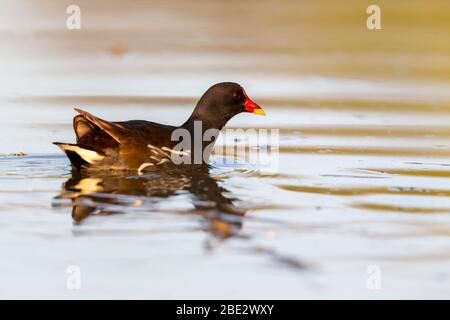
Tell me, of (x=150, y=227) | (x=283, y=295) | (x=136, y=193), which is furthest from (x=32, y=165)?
(x=283, y=295)

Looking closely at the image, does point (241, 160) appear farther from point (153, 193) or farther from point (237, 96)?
point (153, 193)

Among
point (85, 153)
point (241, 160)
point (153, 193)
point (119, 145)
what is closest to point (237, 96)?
point (241, 160)

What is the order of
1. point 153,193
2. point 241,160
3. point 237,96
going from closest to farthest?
point 153,193 → point 241,160 → point 237,96

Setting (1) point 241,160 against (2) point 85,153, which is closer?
(2) point 85,153

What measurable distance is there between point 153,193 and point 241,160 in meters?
1.84

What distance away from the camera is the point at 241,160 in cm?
929

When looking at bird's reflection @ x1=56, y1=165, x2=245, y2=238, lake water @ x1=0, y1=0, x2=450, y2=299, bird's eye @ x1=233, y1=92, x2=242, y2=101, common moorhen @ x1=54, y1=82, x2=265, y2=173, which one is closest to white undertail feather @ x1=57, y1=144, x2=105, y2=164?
common moorhen @ x1=54, y1=82, x2=265, y2=173

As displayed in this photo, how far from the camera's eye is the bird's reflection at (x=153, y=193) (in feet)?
22.5

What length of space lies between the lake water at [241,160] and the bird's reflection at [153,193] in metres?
0.02

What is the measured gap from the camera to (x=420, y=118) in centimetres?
1121

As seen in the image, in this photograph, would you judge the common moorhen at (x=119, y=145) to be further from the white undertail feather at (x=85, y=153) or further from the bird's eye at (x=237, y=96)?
the bird's eye at (x=237, y=96)

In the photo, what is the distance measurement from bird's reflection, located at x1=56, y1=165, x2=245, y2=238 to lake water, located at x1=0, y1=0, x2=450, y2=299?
0.02m

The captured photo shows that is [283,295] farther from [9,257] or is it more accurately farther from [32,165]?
[32,165]

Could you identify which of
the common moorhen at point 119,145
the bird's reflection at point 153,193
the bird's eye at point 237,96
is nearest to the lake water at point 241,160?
the bird's reflection at point 153,193
